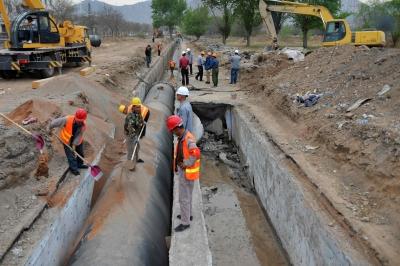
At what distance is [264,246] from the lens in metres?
8.88

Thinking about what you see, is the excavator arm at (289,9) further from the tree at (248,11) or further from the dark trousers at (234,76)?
the tree at (248,11)

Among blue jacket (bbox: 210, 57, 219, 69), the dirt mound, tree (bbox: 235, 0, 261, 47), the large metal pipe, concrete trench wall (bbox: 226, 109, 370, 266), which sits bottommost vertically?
concrete trench wall (bbox: 226, 109, 370, 266)

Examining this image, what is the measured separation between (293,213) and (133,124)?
133 inches

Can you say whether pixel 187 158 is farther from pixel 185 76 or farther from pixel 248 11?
pixel 248 11

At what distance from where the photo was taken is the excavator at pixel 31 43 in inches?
694

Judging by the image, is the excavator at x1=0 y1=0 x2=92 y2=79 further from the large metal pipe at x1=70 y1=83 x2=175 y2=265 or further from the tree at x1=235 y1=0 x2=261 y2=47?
the tree at x1=235 y1=0 x2=261 y2=47

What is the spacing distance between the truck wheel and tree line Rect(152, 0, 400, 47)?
85.3 feet

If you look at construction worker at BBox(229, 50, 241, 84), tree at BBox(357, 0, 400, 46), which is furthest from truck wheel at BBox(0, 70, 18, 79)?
tree at BBox(357, 0, 400, 46)

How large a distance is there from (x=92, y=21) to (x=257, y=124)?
59962mm

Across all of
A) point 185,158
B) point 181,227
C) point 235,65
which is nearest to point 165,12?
point 235,65

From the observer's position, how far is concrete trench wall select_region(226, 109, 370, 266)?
607 cm

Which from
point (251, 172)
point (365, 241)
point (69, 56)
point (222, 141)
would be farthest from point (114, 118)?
point (69, 56)

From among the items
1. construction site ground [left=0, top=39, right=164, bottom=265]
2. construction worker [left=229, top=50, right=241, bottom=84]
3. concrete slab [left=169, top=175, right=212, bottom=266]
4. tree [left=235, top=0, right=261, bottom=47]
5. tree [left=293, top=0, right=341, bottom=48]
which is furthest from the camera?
tree [left=235, top=0, right=261, bottom=47]

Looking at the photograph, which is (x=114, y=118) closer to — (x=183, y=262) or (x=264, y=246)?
(x=264, y=246)
